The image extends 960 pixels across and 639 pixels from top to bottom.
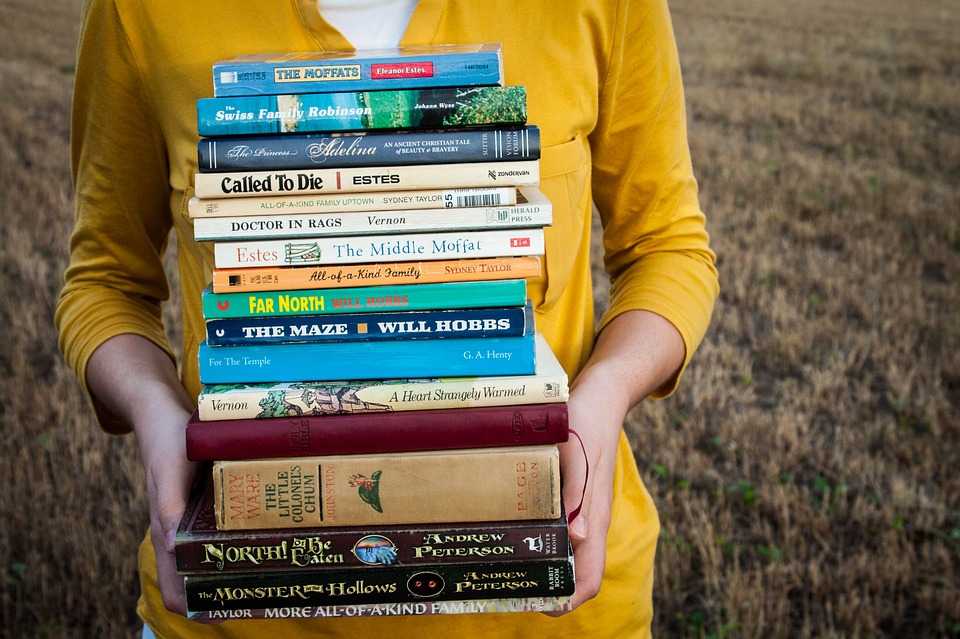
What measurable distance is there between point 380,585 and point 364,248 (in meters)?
0.41

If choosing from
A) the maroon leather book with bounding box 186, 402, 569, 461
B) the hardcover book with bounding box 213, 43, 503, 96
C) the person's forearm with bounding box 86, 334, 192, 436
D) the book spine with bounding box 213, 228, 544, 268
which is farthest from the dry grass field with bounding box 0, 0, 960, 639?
the hardcover book with bounding box 213, 43, 503, 96

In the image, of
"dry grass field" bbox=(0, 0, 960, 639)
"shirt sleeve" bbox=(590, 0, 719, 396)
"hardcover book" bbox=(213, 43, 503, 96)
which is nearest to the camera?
"hardcover book" bbox=(213, 43, 503, 96)

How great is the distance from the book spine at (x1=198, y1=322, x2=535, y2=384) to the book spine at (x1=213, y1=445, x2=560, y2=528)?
97 mm

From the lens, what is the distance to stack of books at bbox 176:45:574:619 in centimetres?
103

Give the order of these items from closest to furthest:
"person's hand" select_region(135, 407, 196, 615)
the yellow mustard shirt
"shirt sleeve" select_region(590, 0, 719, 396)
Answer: "person's hand" select_region(135, 407, 196, 615)
the yellow mustard shirt
"shirt sleeve" select_region(590, 0, 719, 396)

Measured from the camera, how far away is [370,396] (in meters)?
1.07

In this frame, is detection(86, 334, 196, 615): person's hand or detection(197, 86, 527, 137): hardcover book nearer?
detection(197, 86, 527, 137): hardcover book

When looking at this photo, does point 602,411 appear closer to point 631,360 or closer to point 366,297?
point 631,360

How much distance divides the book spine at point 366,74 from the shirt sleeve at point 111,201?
36 cm

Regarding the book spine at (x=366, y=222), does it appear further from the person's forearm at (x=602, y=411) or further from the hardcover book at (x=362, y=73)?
the person's forearm at (x=602, y=411)

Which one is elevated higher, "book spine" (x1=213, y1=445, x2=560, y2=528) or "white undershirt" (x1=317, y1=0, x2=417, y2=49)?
"white undershirt" (x1=317, y1=0, x2=417, y2=49)

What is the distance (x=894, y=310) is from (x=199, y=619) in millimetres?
4852

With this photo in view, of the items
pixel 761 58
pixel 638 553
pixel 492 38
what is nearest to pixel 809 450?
pixel 638 553

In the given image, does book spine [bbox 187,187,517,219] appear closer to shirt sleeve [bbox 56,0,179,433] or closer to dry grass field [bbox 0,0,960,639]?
shirt sleeve [bbox 56,0,179,433]
